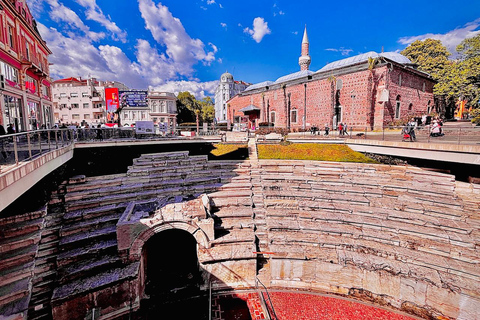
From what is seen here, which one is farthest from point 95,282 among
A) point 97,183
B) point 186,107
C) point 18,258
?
point 186,107

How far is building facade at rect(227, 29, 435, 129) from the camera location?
20000 mm

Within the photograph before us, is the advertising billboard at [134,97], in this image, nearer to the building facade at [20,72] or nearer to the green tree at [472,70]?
the building facade at [20,72]

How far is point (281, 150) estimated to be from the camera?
542 inches

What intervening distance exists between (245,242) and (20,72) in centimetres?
1742

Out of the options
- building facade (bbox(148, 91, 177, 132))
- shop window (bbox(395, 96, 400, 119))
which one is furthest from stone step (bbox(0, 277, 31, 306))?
building facade (bbox(148, 91, 177, 132))

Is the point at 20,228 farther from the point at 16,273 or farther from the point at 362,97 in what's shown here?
the point at 362,97

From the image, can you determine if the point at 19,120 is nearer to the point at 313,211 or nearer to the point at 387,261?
the point at 313,211

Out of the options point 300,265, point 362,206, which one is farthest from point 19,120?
point 362,206

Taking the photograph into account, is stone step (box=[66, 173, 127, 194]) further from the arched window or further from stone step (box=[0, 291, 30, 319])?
the arched window

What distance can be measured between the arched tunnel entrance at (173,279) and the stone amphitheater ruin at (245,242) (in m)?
0.06

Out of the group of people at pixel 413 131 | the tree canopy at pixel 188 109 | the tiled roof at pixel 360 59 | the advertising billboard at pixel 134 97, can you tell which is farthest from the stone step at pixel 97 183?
the tree canopy at pixel 188 109

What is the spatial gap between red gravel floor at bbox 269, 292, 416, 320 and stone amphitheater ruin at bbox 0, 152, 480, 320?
0.34 meters

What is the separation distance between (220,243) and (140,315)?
3143 millimetres

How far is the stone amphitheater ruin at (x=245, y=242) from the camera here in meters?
5.98
